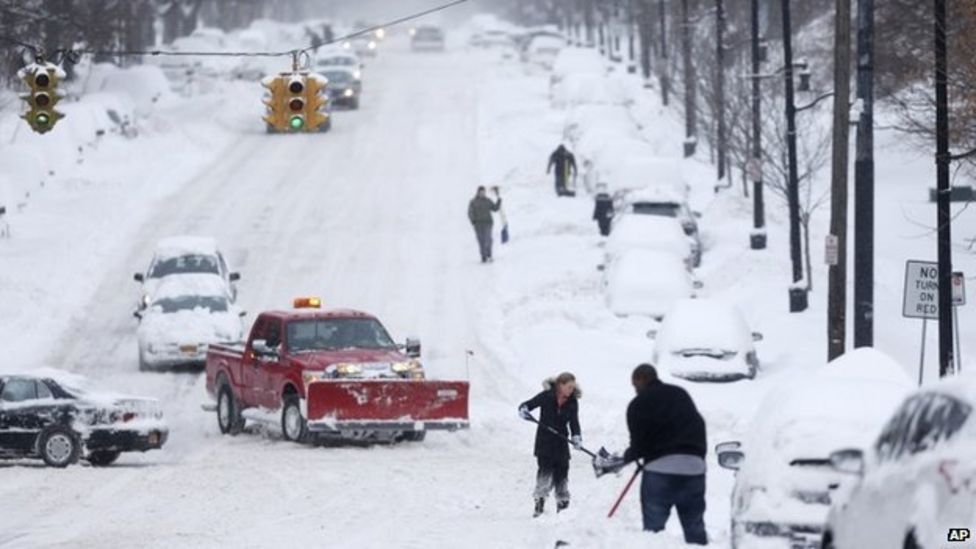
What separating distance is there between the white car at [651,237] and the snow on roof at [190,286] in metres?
7.44

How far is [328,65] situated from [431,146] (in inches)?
548

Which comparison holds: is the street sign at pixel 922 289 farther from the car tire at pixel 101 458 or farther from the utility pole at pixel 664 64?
the utility pole at pixel 664 64

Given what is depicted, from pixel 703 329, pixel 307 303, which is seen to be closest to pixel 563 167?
pixel 703 329

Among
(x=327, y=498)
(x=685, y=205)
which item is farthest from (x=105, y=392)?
(x=685, y=205)

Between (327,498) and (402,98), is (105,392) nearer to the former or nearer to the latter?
(327,498)

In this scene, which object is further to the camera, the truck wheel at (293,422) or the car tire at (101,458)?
the truck wheel at (293,422)

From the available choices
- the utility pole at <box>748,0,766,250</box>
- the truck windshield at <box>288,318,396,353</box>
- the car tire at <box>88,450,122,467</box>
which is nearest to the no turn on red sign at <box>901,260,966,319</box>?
the truck windshield at <box>288,318,396,353</box>

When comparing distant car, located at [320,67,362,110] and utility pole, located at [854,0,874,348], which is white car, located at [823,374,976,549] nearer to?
utility pole, located at [854,0,874,348]

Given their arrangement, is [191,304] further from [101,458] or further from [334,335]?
[101,458]

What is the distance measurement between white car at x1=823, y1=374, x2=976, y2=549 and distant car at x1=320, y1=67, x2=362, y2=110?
62892 millimetres

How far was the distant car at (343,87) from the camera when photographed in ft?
242

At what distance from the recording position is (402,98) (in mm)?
79312

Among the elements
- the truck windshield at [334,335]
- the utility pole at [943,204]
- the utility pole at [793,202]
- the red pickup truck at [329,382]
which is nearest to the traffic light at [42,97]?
the red pickup truck at [329,382]

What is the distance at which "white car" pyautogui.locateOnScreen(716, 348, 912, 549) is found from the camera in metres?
12.4
